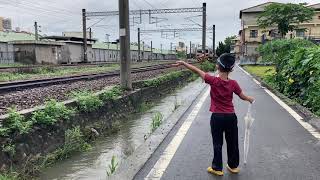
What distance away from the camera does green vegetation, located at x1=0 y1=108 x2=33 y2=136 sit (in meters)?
6.84

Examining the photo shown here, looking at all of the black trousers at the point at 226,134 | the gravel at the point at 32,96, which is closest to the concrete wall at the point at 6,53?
the gravel at the point at 32,96

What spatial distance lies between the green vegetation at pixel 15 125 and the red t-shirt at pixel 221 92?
3124mm

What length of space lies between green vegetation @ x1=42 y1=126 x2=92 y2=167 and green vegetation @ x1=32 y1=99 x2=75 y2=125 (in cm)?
35

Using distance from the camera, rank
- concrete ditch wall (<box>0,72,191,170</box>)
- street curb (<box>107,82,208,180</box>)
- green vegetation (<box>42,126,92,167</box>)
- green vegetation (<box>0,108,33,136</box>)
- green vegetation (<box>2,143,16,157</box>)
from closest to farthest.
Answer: street curb (<box>107,82,208,180</box>) < green vegetation (<box>2,143,16,157</box>) < green vegetation (<box>0,108,33,136</box>) < concrete ditch wall (<box>0,72,191,170</box>) < green vegetation (<box>42,126,92,167</box>)

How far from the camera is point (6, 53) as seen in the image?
5372 centimetres

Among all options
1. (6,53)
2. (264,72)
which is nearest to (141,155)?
(264,72)

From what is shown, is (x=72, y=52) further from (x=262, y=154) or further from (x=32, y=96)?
(x=262, y=154)

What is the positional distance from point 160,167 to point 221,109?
1.31 meters

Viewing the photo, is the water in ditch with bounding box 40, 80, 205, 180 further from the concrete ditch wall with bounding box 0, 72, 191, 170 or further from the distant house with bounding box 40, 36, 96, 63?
the distant house with bounding box 40, 36, 96, 63

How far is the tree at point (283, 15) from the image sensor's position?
92.2 ft

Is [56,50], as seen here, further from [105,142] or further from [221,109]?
[221,109]

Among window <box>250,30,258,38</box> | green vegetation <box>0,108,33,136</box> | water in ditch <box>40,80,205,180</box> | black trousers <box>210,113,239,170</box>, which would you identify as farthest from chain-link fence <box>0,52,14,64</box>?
window <box>250,30,258,38</box>

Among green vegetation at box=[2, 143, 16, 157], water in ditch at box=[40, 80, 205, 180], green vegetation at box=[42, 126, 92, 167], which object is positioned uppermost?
green vegetation at box=[2, 143, 16, 157]

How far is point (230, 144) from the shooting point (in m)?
6.05
